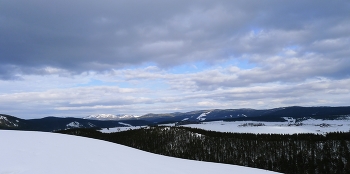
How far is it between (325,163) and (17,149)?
114 m

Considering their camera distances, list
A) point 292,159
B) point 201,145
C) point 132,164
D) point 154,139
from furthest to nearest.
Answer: point 154,139
point 201,145
point 292,159
point 132,164

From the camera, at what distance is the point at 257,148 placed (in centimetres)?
11744

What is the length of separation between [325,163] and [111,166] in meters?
111

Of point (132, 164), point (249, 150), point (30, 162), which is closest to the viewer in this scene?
point (30, 162)

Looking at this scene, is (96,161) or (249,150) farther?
(249,150)

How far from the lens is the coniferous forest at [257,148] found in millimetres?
101125

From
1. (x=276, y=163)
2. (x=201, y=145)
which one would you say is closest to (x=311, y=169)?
(x=276, y=163)

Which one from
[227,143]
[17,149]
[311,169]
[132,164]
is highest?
[17,149]

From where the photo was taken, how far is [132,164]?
39.2 ft

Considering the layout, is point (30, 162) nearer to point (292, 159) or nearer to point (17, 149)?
point (17, 149)

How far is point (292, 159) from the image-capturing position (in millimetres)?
106312

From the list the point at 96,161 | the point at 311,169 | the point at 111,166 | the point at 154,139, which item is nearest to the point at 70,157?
the point at 96,161

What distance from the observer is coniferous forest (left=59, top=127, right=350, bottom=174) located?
101125 mm

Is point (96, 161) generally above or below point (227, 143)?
above
